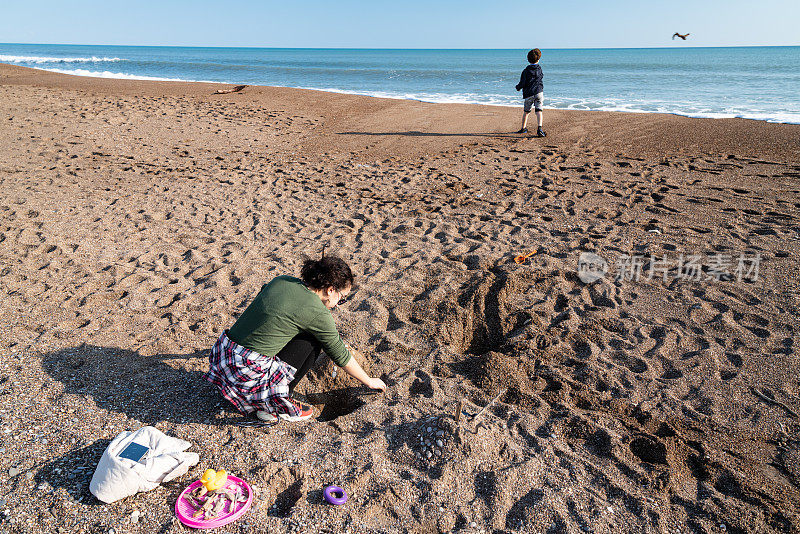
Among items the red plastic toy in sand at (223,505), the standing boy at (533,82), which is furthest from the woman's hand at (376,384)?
the standing boy at (533,82)

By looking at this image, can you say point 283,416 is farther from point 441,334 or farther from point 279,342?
point 441,334

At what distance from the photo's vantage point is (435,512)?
217cm

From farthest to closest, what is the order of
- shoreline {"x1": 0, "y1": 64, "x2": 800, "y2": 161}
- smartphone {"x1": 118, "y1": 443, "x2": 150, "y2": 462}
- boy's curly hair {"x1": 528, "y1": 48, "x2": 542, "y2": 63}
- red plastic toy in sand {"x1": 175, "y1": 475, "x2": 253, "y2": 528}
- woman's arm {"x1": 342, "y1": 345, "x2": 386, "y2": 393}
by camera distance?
boy's curly hair {"x1": 528, "y1": 48, "x2": 542, "y2": 63} → shoreline {"x1": 0, "y1": 64, "x2": 800, "y2": 161} → woman's arm {"x1": 342, "y1": 345, "x2": 386, "y2": 393} → smartphone {"x1": 118, "y1": 443, "x2": 150, "y2": 462} → red plastic toy in sand {"x1": 175, "y1": 475, "x2": 253, "y2": 528}

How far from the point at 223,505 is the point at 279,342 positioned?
801 mm

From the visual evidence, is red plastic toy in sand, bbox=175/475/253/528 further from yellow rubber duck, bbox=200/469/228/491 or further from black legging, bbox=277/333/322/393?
black legging, bbox=277/333/322/393

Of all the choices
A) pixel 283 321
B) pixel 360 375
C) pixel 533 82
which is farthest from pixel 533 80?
pixel 283 321

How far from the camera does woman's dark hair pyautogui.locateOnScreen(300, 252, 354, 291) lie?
8.40 feet

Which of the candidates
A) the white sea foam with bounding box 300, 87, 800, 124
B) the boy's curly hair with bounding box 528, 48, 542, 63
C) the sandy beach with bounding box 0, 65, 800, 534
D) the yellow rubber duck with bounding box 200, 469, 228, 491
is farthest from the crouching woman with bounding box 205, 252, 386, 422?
the white sea foam with bounding box 300, 87, 800, 124

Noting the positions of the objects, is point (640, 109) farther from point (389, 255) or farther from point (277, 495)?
point (277, 495)

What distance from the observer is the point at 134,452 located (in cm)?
219

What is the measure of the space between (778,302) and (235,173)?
21.8 feet

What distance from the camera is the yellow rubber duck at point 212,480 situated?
6.87 feet

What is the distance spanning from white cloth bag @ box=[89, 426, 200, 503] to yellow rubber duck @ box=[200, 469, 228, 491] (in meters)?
0.20

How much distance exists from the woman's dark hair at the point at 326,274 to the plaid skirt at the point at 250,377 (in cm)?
47
